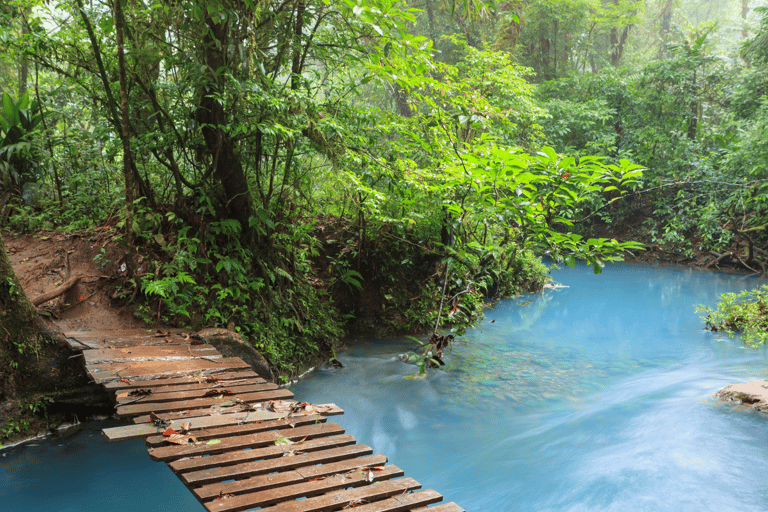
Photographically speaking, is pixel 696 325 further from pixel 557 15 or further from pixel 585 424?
pixel 557 15

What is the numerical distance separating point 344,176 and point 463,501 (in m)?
3.72

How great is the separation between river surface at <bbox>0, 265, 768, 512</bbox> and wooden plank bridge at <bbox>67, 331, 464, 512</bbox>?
93 centimetres

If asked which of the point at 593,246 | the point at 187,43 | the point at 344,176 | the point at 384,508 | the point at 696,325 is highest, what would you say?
the point at 187,43

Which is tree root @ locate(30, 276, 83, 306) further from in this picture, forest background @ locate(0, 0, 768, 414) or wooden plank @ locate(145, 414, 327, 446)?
wooden plank @ locate(145, 414, 327, 446)

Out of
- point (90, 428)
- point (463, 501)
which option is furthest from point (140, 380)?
point (463, 501)

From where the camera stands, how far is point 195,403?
3.70 m


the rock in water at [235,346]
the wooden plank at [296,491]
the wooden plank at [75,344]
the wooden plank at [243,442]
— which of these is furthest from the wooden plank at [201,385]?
the wooden plank at [296,491]

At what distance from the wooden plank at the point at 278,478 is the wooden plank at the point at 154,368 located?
5.39 feet

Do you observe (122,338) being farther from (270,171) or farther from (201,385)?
(270,171)

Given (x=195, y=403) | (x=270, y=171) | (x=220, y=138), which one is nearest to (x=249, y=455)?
(x=195, y=403)

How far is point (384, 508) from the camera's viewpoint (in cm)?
259

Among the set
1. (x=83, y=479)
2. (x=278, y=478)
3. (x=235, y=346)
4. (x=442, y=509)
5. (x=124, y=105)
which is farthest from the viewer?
(x=235, y=346)

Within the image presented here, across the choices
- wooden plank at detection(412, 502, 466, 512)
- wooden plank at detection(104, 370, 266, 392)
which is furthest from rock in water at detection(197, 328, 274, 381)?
wooden plank at detection(412, 502, 466, 512)

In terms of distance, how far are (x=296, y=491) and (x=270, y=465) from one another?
31 centimetres
